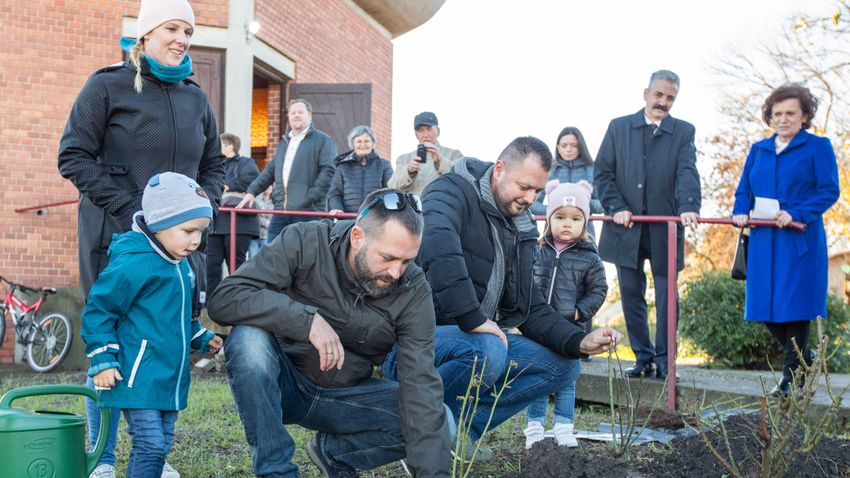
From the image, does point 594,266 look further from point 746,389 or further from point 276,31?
point 276,31

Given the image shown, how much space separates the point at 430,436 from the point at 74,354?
8399mm

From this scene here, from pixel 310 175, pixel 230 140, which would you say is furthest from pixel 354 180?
pixel 230 140

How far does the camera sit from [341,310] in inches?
127

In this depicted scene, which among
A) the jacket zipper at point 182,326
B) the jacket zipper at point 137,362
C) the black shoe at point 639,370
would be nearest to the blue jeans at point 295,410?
the jacket zipper at point 182,326

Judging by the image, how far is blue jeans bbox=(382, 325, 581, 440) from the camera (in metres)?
3.85

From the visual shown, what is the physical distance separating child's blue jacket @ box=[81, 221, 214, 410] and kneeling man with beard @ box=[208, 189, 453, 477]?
0.63 feet

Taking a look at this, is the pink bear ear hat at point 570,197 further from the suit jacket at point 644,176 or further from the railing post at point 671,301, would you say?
the suit jacket at point 644,176

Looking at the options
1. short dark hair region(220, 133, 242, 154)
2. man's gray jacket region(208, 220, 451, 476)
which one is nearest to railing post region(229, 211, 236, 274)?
short dark hair region(220, 133, 242, 154)

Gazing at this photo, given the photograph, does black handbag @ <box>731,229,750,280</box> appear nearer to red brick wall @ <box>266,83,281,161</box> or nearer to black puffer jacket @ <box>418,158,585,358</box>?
black puffer jacket @ <box>418,158,585,358</box>

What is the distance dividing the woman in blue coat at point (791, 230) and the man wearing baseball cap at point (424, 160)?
277 cm

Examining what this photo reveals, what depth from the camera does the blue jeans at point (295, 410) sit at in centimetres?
311

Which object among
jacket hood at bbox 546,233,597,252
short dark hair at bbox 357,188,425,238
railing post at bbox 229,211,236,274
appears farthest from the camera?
railing post at bbox 229,211,236,274

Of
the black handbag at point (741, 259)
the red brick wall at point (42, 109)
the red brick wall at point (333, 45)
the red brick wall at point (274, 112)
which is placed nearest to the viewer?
the black handbag at point (741, 259)

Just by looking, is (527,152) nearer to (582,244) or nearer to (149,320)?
(582,244)
